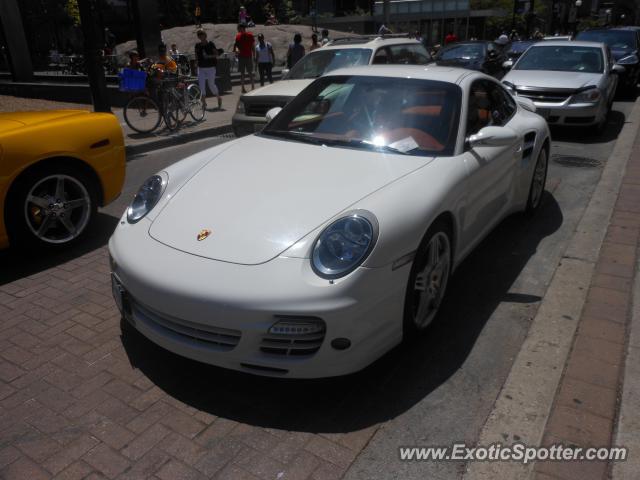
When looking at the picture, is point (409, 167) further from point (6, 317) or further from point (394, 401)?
point (6, 317)

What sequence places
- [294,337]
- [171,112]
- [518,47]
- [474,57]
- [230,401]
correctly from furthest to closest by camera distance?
[518,47]
[474,57]
[171,112]
[230,401]
[294,337]

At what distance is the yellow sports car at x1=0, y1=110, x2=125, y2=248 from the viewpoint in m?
4.19

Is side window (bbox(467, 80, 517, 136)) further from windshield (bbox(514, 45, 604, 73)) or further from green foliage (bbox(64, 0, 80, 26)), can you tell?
green foliage (bbox(64, 0, 80, 26))

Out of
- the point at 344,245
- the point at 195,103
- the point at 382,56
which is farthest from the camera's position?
the point at 195,103

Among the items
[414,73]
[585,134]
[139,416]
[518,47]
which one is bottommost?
[585,134]

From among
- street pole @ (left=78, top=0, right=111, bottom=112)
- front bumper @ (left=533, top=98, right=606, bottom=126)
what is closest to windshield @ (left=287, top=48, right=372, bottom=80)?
front bumper @ (left=533, top=98, right=606, bottom=126)

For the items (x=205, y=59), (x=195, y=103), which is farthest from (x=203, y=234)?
(x=205, y=59)

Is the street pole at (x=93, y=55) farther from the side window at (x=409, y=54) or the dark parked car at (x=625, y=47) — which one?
the dark parked car at (x=625, y=47)

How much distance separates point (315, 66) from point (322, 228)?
700 cm

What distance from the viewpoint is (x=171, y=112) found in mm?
10289

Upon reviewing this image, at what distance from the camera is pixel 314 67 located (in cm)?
908

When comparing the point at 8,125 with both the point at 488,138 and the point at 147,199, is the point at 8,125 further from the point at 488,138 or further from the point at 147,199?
the point at 488,138

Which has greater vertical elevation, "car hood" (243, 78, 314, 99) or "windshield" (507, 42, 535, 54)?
"car hood" (243, 78, 314, 99)

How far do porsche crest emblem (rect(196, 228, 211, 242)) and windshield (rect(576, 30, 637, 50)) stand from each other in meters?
15.4
